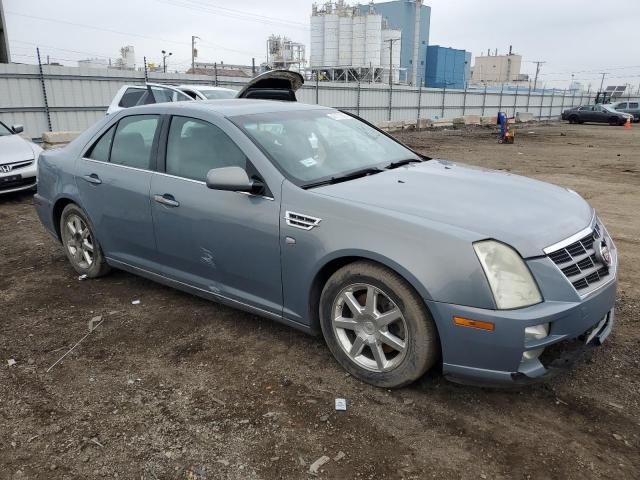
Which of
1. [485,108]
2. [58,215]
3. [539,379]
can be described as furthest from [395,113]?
[539,379]

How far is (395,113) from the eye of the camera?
95.4 feet

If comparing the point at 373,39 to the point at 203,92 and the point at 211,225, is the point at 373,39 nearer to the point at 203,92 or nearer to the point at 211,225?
the point at 203,92

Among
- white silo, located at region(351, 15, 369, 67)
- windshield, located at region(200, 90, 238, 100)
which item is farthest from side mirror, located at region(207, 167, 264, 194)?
white silo, located at region(351, 15, 369, 67)

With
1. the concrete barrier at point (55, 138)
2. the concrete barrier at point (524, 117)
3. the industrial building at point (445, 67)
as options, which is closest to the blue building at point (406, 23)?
the industrial building at point (445, 67)

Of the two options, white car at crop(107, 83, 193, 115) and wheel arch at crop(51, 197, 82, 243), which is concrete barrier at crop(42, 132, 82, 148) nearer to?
white car at crop(107, 83, 193, 115)

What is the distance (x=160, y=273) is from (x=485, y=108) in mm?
37565

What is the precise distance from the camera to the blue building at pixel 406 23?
5635 centimetres

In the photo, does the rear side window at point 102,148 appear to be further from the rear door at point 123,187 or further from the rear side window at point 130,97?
the rear side window at point 130,97

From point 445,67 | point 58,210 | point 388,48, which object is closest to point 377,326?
point 58,210

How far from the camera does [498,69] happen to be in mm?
97062

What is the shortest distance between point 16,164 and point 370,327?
7698 mm

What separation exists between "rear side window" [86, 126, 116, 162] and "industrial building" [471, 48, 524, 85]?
97341 mm

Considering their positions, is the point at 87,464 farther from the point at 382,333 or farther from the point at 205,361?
the point at 382,333

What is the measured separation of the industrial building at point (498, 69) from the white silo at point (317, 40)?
52.7m
